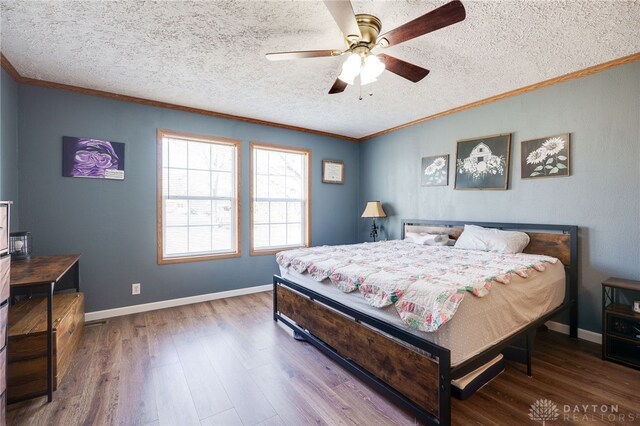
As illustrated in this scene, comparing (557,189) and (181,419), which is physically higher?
(557,189)

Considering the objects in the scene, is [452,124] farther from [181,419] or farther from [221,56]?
[181,419]

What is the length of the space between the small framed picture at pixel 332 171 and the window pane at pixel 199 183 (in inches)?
75.9

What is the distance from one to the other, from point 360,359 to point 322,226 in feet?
10.4

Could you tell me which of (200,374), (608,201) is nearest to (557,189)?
(608,201)

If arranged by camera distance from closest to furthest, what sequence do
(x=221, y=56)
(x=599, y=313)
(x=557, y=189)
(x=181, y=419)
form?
(x=181, y=419), (x=221, y=56), (x=599, y=313), (x=557, y=189)

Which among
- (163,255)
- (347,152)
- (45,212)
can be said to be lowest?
(163,255)

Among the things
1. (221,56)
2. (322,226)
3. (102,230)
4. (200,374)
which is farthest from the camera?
(322,226)

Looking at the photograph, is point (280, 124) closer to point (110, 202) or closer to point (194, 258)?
point (194, 258)

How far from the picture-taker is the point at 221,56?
2.55 metres

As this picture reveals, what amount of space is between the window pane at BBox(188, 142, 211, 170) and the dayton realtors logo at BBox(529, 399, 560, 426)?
162 inches

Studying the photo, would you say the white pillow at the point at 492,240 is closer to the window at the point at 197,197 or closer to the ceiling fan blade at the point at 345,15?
the ceiling fan blade at the point at 345,15

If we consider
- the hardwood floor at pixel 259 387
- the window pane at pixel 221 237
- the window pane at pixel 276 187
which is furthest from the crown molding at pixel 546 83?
the window pane at pixel 221 237

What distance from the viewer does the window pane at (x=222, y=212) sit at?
163 inches

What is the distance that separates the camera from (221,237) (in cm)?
419
